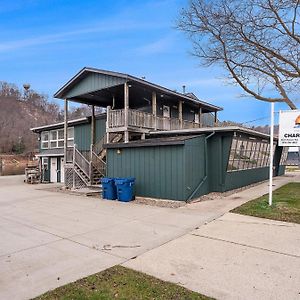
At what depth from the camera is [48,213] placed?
9.77 meters

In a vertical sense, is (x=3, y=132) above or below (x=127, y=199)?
above

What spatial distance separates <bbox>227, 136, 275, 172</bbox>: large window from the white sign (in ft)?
10.1

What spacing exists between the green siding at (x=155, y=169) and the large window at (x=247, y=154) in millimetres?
3209

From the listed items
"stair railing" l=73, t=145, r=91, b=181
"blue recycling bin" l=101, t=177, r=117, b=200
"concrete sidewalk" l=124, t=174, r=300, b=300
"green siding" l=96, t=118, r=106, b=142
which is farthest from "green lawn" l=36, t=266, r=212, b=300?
"green siding" l=96, t=118, r=106, b=142

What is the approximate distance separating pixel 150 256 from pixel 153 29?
1221cm

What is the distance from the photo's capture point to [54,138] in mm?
25000

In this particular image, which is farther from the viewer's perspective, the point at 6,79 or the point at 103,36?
the point at 6,79

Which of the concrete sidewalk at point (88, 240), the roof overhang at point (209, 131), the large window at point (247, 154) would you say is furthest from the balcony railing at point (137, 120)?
the concrete sidewalk at point (88, 240)

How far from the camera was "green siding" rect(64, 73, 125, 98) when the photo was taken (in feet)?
53.5

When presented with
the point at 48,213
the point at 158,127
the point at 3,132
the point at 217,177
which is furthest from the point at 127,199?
the point at 3,132

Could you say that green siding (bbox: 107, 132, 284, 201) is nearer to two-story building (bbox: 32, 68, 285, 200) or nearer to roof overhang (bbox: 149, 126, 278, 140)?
two-story building (bbox: 32, 68, 285, 200)

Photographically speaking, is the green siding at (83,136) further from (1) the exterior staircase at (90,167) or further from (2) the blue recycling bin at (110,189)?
(2) the blue recycling bin at (110,189)

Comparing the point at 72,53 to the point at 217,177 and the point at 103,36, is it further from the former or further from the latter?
the point at 217,177

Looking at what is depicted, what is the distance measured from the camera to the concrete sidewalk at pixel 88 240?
15.0ft
